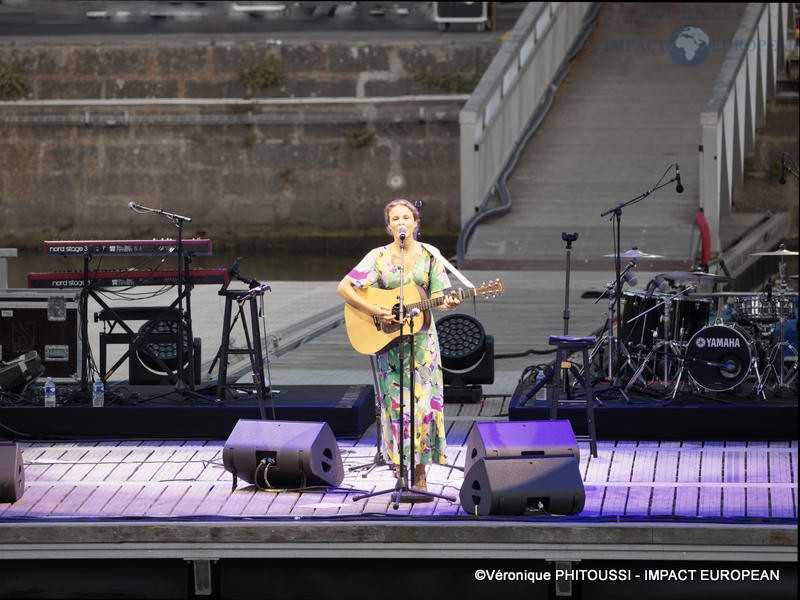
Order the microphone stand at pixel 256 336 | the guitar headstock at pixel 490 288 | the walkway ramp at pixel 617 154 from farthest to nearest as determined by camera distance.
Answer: the walkway ramp at pixel 617 154 < the microphone stand at pixel 256 336 < the guitar headstock at pixel 490 288

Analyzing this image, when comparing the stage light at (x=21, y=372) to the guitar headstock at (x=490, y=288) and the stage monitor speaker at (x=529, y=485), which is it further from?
the stage monitor speaker at (x=529, y=485)

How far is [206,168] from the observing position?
3073 cm

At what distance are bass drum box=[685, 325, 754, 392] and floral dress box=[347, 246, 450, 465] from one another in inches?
85.8

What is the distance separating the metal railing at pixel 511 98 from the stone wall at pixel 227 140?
19.0ft

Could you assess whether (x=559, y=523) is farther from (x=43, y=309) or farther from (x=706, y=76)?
(x=706, y=76)

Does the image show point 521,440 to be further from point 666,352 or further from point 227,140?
point 227,140

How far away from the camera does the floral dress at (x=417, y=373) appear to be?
349 inches

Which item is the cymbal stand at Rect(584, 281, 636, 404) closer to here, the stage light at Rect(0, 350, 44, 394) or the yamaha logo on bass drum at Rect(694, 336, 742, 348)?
the yamaha logo on bass drum at Rect(694, 336, 742, 348)

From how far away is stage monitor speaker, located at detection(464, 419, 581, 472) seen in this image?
A: 8531 mm

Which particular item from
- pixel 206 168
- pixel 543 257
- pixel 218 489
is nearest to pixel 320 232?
pixel 206 168

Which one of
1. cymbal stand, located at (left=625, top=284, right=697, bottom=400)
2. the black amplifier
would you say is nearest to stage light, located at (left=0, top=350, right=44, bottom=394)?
the black amplifier

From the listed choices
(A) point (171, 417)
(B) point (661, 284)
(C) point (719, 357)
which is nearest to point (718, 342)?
(C) point (719, 357)

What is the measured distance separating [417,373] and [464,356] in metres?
2.64

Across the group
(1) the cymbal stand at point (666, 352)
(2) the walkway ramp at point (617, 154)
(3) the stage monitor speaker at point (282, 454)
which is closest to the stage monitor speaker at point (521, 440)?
(3) the stage monitor speaker at point (282, 454)
